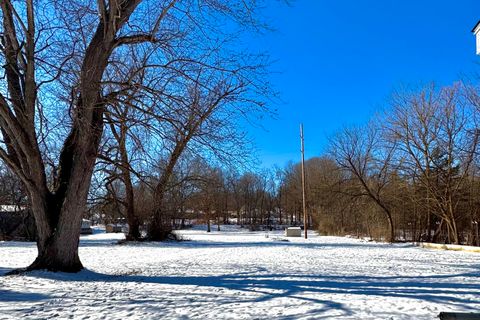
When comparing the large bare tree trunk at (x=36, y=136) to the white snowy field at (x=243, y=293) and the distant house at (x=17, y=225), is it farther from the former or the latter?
the distant house at (x=17, y=225)

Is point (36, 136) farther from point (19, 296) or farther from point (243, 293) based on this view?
point (243, 293)

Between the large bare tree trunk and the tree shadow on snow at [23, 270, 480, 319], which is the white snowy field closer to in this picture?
the tree shadow on snow at [23, 270, 480, 319]

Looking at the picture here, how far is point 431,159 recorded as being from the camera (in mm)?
24016

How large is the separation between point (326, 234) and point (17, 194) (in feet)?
84.5

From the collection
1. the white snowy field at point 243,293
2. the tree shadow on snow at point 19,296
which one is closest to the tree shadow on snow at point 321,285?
the white snowy field at point 243,293

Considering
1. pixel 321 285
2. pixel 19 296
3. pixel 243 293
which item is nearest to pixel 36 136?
pixel 19 296

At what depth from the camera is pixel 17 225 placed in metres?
30.2

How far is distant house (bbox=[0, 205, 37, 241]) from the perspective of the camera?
28.7 m

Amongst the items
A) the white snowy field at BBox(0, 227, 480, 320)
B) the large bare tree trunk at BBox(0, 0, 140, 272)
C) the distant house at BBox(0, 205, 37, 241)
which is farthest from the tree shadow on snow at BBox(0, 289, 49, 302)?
the distant house at BBox(0, 205, 37, 241)

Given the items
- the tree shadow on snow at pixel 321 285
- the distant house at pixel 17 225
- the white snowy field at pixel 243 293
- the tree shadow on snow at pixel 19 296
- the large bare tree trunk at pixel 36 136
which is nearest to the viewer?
the white snowy field at pixel 243 293

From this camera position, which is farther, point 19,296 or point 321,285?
point 321,285

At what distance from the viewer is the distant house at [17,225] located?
94.2 ft

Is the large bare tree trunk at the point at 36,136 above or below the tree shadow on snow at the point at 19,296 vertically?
above

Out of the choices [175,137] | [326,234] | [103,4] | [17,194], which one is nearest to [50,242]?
[175,137]
